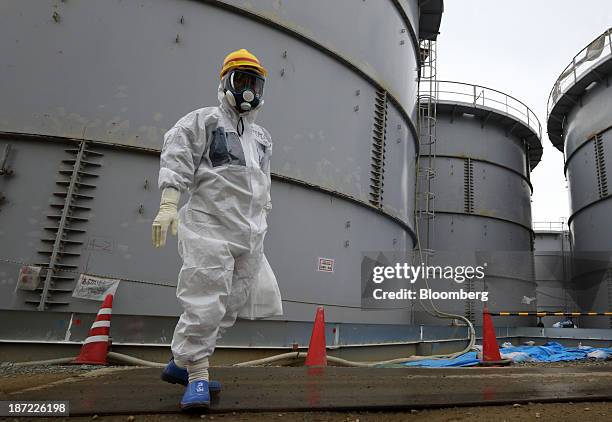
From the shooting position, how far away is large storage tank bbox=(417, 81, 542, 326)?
40.3 feet

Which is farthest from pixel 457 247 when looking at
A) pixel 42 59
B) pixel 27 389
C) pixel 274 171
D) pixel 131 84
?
pixel 27 389

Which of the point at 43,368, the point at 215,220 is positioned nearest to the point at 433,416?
the point at 215,220

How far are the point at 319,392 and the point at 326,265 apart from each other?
13.0ft

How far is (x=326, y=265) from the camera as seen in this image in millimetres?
6105

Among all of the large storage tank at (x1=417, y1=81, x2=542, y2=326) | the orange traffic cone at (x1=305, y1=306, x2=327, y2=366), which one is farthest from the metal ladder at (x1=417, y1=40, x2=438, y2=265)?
the orange traffic cone at (x1=305, y1=306, x2=327, y2=366)

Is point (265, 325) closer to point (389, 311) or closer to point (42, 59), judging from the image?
point (389, 311)

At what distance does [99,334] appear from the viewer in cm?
414

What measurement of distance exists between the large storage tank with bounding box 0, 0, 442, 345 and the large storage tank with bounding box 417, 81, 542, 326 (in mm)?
5991

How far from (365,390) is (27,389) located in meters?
1.68

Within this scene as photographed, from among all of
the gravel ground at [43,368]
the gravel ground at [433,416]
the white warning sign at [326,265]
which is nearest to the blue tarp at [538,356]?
the white warning sign at [326,265]

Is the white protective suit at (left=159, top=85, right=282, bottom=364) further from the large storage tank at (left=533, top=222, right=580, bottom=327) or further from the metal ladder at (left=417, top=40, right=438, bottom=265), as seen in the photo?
the large storage tank at (left=533, top=222, right=580, bottom=327)

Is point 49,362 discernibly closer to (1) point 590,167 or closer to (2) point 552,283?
(1) point 590,167

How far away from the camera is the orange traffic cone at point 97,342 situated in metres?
4.04

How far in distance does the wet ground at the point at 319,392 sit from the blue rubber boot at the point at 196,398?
0.07 meters
